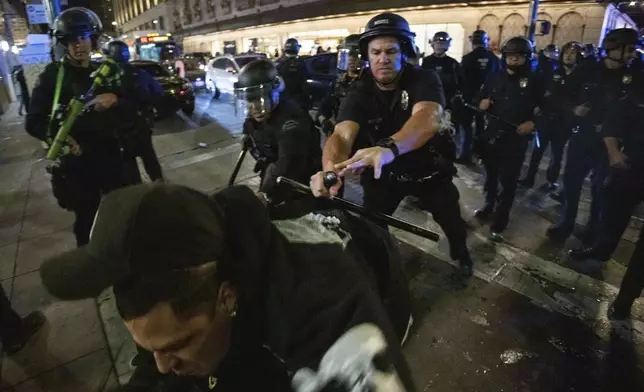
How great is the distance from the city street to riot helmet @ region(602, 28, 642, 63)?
5.96 feet

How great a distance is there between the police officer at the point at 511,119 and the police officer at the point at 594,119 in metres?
0.48

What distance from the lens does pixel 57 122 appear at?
324cm

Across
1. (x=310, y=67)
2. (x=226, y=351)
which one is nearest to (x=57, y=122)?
(x=226, y=351)

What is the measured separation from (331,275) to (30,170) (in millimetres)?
8364

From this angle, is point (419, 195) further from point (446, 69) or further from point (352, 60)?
point (446, 69)

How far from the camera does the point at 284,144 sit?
120 inches

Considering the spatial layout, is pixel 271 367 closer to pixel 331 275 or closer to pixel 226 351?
pixel 226 351

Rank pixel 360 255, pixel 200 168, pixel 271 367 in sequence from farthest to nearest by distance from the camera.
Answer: pixel 200 168 → pixel 360 255 → pixel 271 367

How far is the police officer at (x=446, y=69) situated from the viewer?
6312mm

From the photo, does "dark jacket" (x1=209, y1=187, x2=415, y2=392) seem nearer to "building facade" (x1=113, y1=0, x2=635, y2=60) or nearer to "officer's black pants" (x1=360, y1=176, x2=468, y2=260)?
"officer's black pants" (x1=360, y1=176, x2=468, y2=260)

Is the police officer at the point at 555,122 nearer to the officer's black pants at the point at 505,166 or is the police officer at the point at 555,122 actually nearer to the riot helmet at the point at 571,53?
the riot helmet at the point at 571,53

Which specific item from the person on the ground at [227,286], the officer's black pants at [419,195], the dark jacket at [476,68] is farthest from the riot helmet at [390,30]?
the dark jacket at [476,68]

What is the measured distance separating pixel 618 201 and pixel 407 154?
6.18 feet

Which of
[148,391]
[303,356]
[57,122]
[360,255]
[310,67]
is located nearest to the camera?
[303,356]
